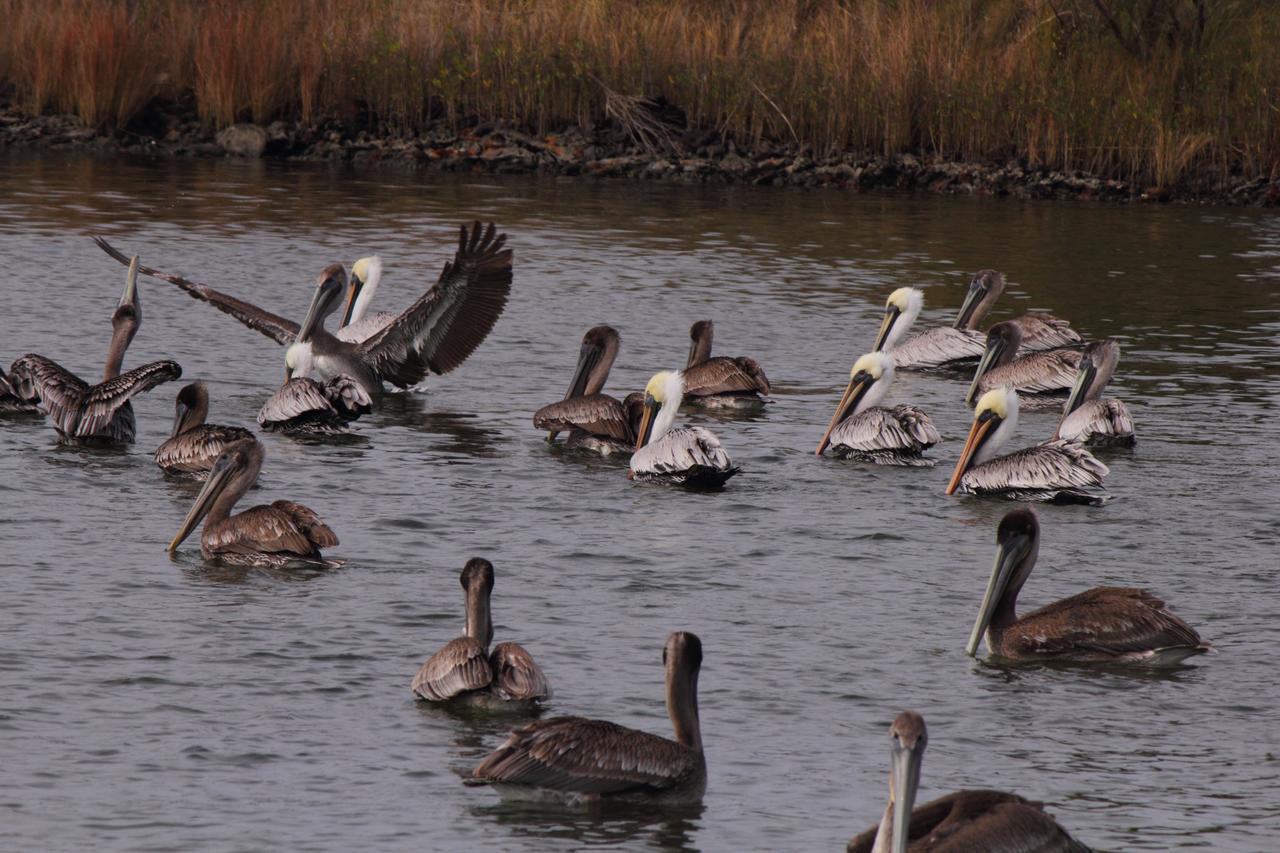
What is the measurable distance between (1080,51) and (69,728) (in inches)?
724

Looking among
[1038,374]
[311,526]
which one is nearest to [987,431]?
[1038,374]

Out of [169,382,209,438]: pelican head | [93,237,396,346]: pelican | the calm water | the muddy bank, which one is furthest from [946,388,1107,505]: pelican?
the muddy bank

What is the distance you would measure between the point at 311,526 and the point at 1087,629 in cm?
316

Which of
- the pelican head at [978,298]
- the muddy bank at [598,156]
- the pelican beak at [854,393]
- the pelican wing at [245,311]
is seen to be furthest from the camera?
the muddy bank at [598,156]

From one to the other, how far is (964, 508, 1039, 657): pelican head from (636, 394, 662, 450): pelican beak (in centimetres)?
320

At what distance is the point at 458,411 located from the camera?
12109 millimetres

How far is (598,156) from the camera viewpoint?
77.3 feet

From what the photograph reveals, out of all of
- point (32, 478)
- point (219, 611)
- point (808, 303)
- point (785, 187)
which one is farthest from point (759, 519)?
point (785, 187)

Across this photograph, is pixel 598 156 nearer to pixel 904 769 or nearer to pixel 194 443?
pixel 194 443

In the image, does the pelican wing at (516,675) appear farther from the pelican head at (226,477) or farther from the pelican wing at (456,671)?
the pelican head at (226,477)

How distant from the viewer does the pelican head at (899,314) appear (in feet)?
45.2

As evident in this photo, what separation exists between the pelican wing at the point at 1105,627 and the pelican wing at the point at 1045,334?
279 inches

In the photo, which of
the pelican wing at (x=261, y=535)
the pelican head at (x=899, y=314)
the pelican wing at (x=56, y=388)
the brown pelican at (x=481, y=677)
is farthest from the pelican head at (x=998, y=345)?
the brown pelican at (x=481, y=677)

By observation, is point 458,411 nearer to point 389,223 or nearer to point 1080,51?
point 389,223
